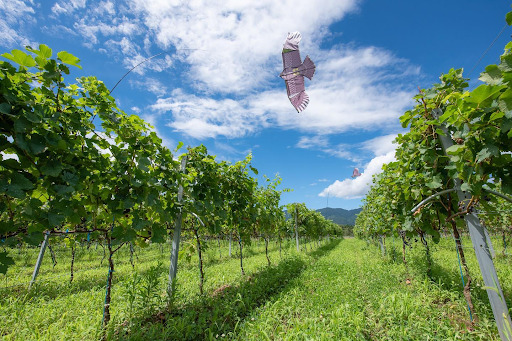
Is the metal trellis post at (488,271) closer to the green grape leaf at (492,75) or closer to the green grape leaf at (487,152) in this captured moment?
the green grape leaf at (487,152)

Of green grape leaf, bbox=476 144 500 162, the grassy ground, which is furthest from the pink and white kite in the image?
green grape leaf, bbox=476 144 500 162

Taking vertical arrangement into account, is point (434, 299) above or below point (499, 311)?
below

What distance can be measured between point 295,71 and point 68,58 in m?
2.81

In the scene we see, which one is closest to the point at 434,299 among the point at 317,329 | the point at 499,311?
the point at 499,311

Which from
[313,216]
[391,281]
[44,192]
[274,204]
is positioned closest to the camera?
[44,192]

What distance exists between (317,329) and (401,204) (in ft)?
9.70

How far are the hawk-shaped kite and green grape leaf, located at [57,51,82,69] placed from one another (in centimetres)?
261

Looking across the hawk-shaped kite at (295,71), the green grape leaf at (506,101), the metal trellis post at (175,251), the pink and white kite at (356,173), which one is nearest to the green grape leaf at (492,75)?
the green grape leaf at (506,101)

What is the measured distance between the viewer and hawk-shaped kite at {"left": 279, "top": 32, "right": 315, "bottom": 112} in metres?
3.56

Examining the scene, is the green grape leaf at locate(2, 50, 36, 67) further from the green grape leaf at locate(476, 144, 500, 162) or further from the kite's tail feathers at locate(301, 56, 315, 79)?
the green grape leaf at locate(476, 144, 500, 162)

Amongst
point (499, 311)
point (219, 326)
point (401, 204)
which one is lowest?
point (219, 326)

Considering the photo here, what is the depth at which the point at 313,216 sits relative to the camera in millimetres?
21906

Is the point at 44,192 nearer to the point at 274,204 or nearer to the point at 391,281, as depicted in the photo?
the point at 391,281

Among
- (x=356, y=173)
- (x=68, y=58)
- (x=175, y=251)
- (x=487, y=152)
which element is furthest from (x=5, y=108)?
(x=356, y=173)
